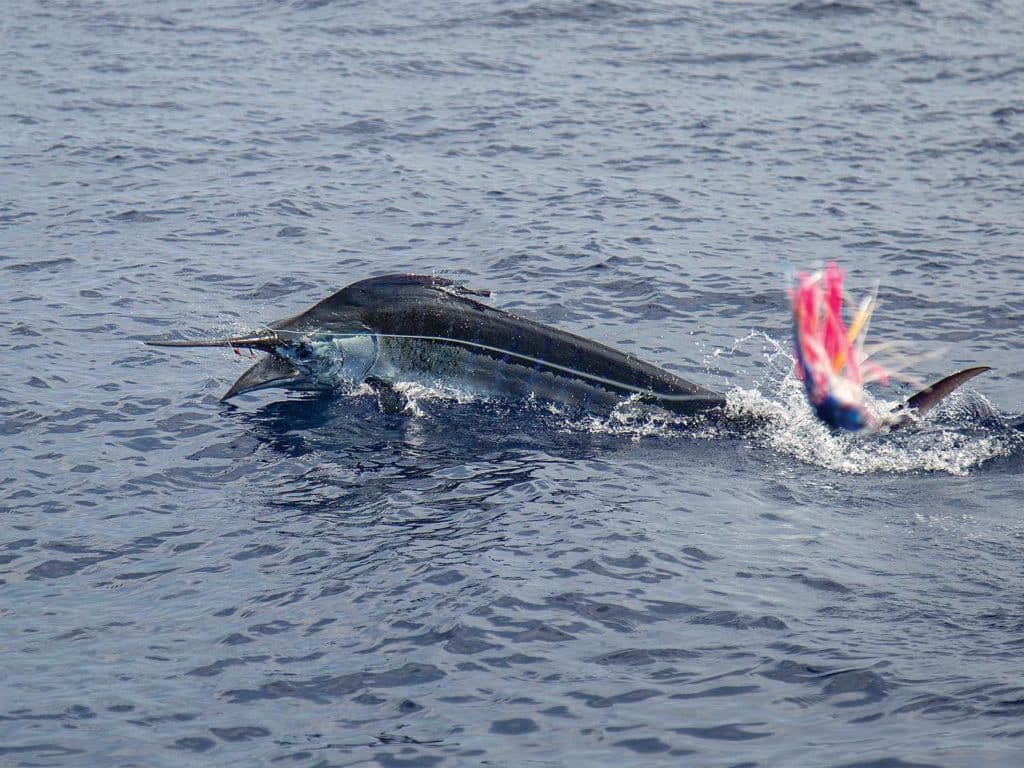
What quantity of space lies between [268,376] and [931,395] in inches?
270

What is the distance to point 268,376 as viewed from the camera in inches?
563

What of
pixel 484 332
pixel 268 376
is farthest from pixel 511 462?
pixel 268 376

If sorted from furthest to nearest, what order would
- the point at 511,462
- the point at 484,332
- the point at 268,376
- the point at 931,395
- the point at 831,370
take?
1. the point at 268,376
2. the point at 484,332
3. the point at 511,462
4. the point at 931,395
5. the point at 831,370

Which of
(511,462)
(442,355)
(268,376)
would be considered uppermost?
(442,355)

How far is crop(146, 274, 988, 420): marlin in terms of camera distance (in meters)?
13.6

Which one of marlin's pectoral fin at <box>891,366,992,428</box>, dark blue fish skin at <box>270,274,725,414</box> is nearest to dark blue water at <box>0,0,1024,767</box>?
dark blue fish skin at <box>270,274,725,414</box>

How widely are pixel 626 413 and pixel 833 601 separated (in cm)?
399

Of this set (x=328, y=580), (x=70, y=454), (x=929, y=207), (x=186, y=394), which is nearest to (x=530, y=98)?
(x=929, y=207)

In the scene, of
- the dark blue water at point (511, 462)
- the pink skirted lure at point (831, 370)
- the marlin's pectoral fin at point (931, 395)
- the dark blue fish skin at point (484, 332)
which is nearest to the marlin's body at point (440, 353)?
the dark blue fish skin at point (484, 332)

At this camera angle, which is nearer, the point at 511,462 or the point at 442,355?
the point at 511,462

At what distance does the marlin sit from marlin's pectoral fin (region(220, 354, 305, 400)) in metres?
0.01

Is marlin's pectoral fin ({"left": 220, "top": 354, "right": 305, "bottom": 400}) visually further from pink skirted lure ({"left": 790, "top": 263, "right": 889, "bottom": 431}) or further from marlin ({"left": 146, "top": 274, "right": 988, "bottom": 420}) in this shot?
pink skirted lure ({"left": 790, "top": 263, "right": 889, "bottom": 431})

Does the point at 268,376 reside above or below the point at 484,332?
below

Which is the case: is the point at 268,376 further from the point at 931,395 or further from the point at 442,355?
the point at 931,395
